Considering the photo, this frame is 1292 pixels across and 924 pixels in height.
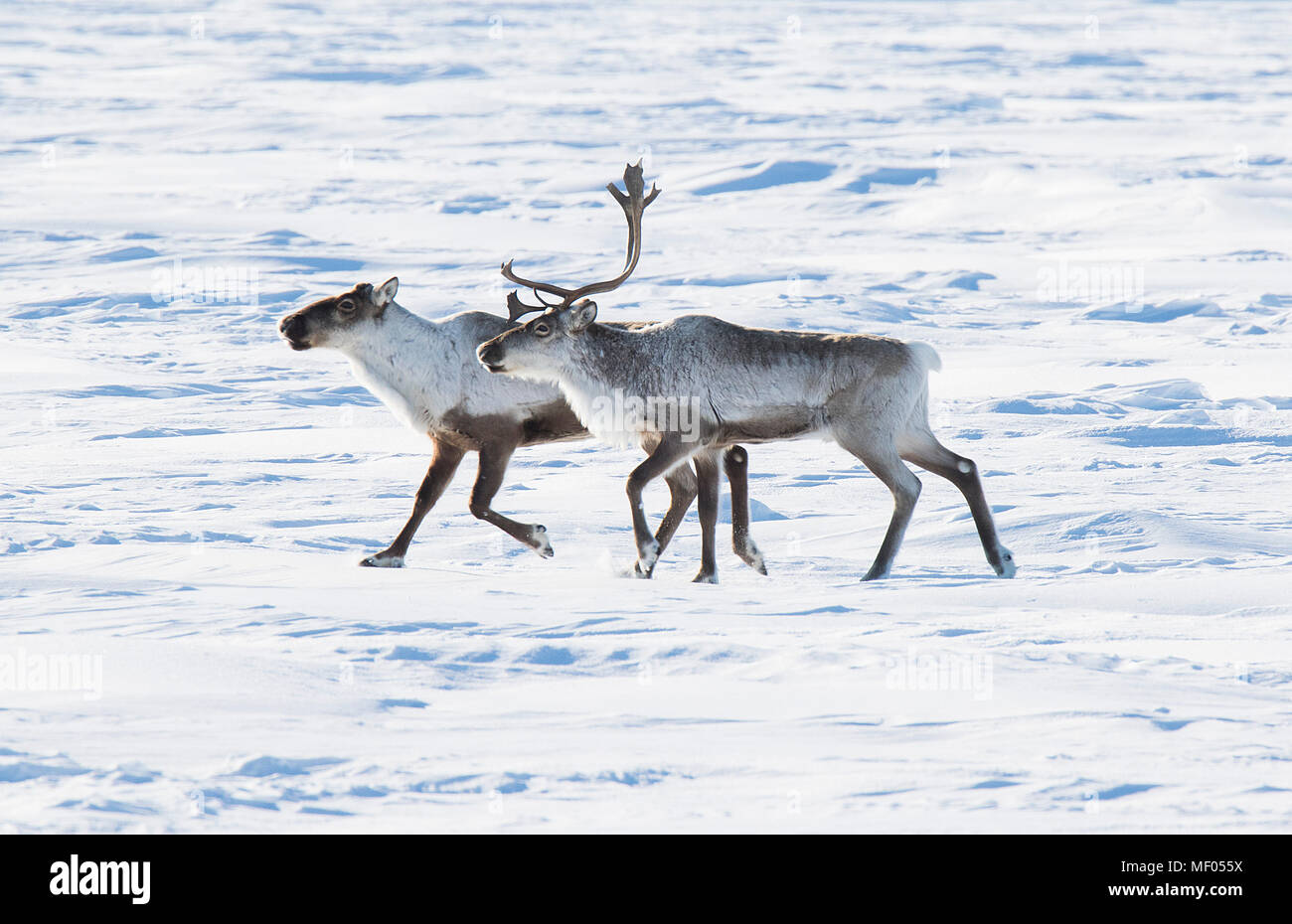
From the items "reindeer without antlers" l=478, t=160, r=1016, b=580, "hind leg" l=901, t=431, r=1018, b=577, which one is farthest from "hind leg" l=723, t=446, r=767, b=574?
"hind leg" l=901, t=431, r=1018, b=577

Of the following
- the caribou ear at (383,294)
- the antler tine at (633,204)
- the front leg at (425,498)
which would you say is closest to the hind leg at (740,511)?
the antler tine at (633,204)

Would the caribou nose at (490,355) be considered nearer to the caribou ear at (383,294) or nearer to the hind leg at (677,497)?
the caribou ear at (383,294)

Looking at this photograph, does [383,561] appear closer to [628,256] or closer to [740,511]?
[740,511]

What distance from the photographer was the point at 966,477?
25.6 ft

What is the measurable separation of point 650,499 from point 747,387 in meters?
2.82

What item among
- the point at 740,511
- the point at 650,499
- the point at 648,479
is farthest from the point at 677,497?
the point at 650,499

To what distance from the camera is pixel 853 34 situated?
1983 inches

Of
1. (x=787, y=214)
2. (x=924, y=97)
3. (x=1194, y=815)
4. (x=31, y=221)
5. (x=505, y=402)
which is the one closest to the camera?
(x=1194, y=815)

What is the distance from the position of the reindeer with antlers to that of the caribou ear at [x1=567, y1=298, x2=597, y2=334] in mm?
191

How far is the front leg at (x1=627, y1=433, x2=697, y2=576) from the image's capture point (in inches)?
297

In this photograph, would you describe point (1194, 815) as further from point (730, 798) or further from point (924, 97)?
point (924, 97)

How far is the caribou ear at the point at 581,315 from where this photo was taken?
781 centimetres

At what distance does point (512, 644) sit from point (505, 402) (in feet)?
7.42

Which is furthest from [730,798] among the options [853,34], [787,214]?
[853,34]
